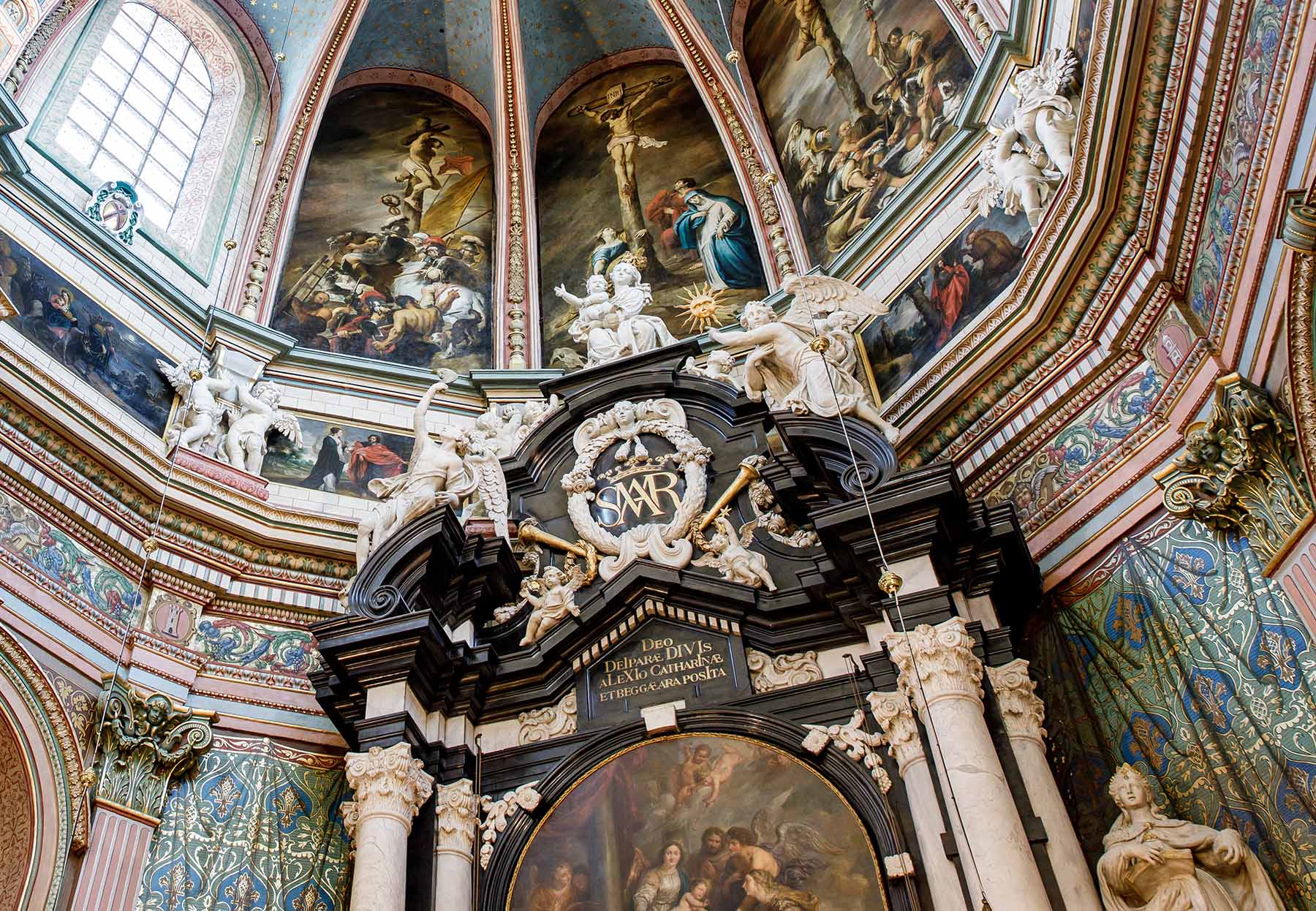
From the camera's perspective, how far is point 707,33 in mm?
14266

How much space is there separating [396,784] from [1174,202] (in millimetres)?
5743

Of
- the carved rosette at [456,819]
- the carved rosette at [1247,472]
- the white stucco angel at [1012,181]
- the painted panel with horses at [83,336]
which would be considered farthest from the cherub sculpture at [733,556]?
the painted panel with horses at [83,336]

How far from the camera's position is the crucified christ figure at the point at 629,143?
13344 millimetres

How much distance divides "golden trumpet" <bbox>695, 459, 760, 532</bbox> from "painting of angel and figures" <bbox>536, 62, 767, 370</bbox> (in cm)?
260

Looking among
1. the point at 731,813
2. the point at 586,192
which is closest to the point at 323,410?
the point at 586,192

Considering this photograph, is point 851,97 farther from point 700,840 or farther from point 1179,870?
point 1179,870

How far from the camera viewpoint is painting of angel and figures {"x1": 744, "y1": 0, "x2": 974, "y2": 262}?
449 inches

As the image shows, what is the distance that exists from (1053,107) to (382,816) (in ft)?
21.8

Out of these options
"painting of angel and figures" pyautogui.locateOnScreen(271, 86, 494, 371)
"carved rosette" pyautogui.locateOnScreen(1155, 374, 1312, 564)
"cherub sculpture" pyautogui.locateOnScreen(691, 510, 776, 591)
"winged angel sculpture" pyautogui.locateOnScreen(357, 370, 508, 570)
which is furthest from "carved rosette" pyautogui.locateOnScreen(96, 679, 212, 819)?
"carved rosette" pyautogui.locateOnScreen(1155, 374, 1312, 564)

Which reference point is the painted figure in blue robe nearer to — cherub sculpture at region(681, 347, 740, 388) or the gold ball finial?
cherub sculpture at region(681, 347, 740, 388)

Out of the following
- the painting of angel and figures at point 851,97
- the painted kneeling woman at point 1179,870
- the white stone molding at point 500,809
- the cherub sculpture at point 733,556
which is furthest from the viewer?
the painting of angel and figures at point 851,97

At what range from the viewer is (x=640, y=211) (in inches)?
540

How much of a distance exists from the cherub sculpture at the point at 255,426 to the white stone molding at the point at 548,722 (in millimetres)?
3604

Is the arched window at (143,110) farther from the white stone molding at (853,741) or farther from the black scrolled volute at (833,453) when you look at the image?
the white stone molding at (853,741)
